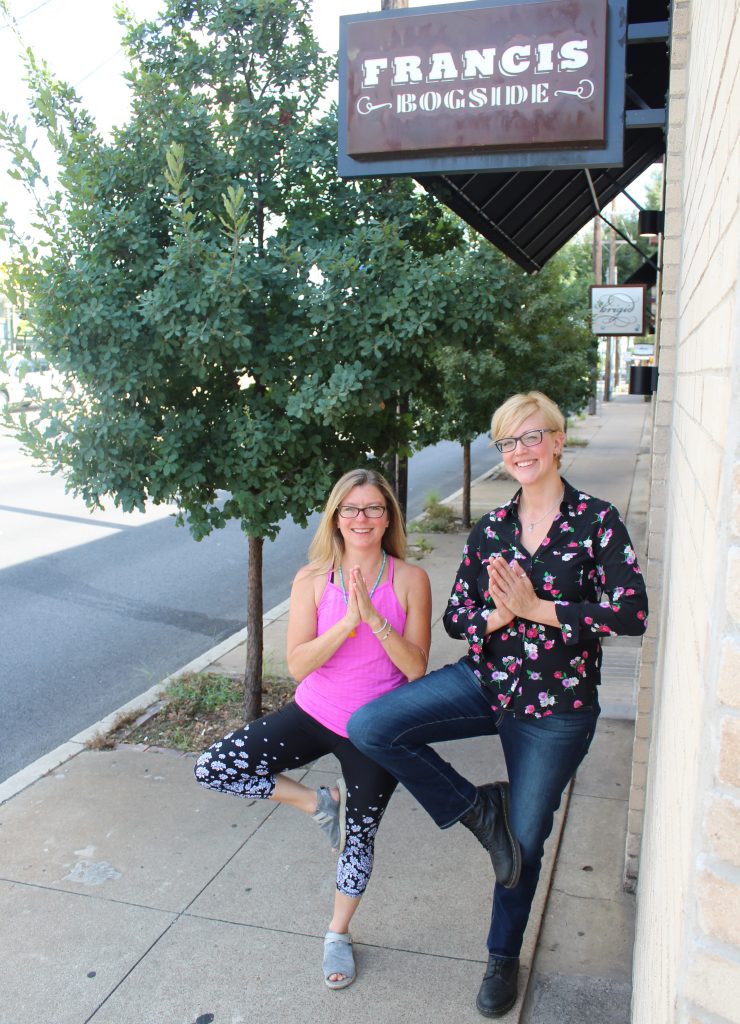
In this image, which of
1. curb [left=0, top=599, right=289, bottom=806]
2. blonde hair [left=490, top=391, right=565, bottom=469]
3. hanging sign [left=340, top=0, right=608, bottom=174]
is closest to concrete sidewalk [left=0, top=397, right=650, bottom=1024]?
curb [left=0, top=599, right=289, bottom=806]

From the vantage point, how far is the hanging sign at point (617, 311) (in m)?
13.2

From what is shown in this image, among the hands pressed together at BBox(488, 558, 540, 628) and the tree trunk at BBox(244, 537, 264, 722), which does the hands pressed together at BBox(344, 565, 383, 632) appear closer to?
the hands pressed together at BBox(488, 558, 540, 628)

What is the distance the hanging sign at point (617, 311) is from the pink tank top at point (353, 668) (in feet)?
35.6

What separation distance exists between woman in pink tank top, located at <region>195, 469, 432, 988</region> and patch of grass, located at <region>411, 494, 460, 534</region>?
27.0 ft

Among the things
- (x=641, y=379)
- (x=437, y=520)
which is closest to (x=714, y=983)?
(x=641, y=379)

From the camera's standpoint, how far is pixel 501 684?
284 cm

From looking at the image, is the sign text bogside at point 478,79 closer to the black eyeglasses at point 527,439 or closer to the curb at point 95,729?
the black eyeglasses at point 527,439

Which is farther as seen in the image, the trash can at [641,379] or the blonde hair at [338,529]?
the trash can at [641,379]

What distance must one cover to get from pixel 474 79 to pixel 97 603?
610cm

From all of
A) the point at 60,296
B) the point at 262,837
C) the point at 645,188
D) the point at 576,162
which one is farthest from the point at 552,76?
the point at 645,188

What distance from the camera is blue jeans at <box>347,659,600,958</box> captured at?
2826mm

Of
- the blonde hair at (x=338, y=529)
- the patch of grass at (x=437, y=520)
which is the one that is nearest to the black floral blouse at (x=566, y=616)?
the blonde hair at (x=338, y=529)

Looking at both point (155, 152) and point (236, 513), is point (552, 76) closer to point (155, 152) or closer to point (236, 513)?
point (155, 152)

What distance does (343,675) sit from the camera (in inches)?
126
